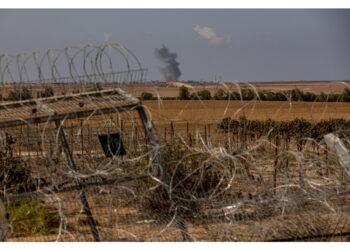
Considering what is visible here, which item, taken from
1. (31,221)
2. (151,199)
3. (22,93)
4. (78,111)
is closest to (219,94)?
(151,199)

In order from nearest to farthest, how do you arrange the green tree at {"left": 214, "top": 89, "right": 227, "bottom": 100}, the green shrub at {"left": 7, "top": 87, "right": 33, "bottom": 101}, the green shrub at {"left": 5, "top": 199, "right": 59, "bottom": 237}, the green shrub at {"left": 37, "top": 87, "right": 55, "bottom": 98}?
the green shrub at {"left": 7, "top": 87, "right": 33, "bottom": 101} → the green shrub at {"left": 37, "top": 87, "right": 55, "bottom": 98} → the green shrub at {"left": 5, "top": 199, "right": 59, "bottom": 237} → the green tree at {"left": 214, "top": 89, "right": 227, "bottom": 100}

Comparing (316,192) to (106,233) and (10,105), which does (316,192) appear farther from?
(10,105)

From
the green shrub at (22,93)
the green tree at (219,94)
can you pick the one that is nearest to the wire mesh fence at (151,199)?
the green shrub at (22,93)

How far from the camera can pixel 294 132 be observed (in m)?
19.6

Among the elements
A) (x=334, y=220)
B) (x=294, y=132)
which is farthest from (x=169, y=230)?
(x=294, y=132)

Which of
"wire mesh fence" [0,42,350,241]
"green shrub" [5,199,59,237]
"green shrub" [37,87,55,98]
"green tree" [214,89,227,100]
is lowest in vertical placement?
"green shrub" [5,199,59,237]

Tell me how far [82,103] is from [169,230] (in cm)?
205

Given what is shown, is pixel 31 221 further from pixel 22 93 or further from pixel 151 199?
pixel 22 93

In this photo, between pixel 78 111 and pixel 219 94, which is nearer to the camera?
pixel 78 111

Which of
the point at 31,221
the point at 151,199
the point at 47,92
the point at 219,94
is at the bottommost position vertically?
the point at 31,221

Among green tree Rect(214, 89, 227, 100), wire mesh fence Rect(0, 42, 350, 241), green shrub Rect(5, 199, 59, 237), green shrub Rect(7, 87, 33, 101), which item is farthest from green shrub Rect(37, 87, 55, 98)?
green tree Rect(214, 89, 227, 100)

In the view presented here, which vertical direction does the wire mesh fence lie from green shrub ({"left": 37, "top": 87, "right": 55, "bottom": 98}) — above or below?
below

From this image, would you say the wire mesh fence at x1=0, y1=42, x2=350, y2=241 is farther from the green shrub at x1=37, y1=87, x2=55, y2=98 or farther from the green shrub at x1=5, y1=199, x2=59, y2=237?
the green shrub at x1=37, y1=87, x2=55, y2=98

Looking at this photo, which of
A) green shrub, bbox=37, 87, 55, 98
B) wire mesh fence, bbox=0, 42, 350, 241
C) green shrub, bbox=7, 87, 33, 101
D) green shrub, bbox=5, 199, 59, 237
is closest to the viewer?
wire mesh fence, bbox=0, 42, 350, 241
